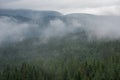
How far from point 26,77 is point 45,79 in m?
16.7

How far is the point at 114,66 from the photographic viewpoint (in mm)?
134000

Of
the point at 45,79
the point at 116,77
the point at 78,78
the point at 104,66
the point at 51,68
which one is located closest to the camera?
the point at 116,77

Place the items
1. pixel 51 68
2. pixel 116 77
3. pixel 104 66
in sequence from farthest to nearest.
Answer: pixel 51 68
pixel 104 66
pixel 116 77

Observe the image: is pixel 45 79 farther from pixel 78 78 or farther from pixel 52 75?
pixel 78 78

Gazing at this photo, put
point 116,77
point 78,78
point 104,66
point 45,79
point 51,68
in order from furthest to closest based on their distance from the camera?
point 51,68, point 45,79, point 104,66, point 78,78, point 116,77

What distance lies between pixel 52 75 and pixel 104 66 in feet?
123

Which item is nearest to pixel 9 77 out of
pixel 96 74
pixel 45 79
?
pixel 45 79

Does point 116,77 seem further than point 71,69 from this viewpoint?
No

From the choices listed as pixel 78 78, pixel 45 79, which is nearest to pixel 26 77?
pixel 45 79

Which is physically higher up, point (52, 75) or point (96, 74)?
point (96, 74)

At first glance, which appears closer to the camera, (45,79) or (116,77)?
(116,77)

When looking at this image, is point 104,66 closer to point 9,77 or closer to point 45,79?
point 45,79

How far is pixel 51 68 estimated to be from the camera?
17512 centimetres

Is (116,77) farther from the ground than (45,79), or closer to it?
farther from the ground
